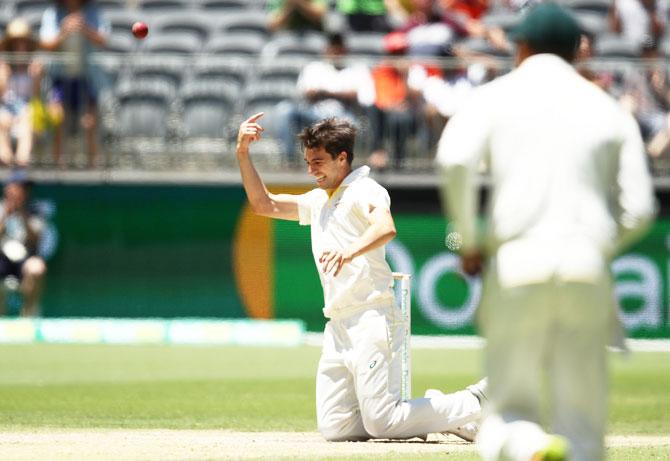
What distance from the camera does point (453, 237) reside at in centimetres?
1662

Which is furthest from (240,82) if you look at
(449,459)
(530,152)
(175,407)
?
(530,152)

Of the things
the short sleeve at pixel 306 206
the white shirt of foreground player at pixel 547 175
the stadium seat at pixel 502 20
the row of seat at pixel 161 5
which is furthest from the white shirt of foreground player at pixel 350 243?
the row of seat at pixel 161 5

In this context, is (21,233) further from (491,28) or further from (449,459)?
(449,459)

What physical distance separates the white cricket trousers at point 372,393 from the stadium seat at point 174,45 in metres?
12.2

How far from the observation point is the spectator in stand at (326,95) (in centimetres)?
1766

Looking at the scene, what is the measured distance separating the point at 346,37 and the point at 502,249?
1474cm

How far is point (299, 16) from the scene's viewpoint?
1925cm

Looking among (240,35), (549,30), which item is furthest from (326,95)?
(549,30)

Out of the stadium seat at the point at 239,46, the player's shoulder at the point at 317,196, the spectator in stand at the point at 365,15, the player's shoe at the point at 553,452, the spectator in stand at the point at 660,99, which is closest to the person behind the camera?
the player's shoe at the point at 553,452

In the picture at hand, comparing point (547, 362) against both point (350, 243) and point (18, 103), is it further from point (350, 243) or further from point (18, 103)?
point (18, 103)

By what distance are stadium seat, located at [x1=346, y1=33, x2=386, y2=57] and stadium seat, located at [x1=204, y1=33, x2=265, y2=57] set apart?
4.50 ft

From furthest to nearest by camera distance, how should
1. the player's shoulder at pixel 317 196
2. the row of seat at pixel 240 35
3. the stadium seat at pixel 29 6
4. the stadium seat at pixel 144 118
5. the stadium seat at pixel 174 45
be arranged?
the stadium seat at pixel 29 6, the stadium seat at pixel 174 45, the row of seat at pixel 240 35, the stadium seat at pixel 144 118, the player's shoulder at pixel 317 196

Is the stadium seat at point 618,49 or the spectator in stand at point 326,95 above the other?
the stadium seat at point 618,49

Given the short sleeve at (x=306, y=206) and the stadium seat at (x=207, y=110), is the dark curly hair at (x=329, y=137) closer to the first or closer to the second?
the short sleeve at (x=306, y=206)
